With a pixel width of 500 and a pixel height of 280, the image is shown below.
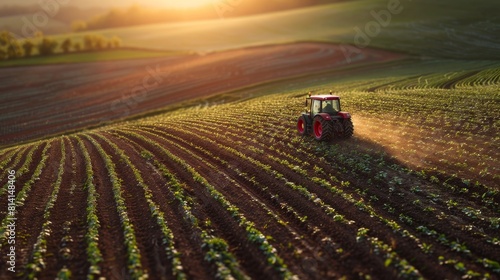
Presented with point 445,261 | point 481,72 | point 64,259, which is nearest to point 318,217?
point 445,261

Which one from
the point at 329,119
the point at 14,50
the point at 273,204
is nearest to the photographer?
the point at 273,204

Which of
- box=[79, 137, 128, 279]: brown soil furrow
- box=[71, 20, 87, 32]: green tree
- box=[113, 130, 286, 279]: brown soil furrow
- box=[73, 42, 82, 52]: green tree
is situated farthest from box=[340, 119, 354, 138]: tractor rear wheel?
box=[71, 20, 87, 32]: green tree

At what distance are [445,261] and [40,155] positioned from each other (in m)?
22.5

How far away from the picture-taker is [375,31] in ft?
284

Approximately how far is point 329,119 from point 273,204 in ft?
24.4

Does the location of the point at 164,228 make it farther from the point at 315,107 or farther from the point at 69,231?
the point at 315,107

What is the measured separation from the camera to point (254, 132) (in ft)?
83.9

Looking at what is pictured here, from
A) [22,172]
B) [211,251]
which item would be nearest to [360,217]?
[211,251]

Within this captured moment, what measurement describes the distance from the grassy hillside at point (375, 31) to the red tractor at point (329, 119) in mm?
46742

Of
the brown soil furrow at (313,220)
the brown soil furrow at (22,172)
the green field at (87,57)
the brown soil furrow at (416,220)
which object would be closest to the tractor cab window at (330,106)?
the brown soil furrow at (416,220)

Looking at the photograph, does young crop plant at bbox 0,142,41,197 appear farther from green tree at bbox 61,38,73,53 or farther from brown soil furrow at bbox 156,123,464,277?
green tree at bbox 61,38,73,53

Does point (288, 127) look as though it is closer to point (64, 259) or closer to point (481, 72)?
point (64, 259)

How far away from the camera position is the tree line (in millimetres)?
84312

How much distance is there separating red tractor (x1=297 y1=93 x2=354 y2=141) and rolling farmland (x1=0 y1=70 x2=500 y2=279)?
2.18 ft
